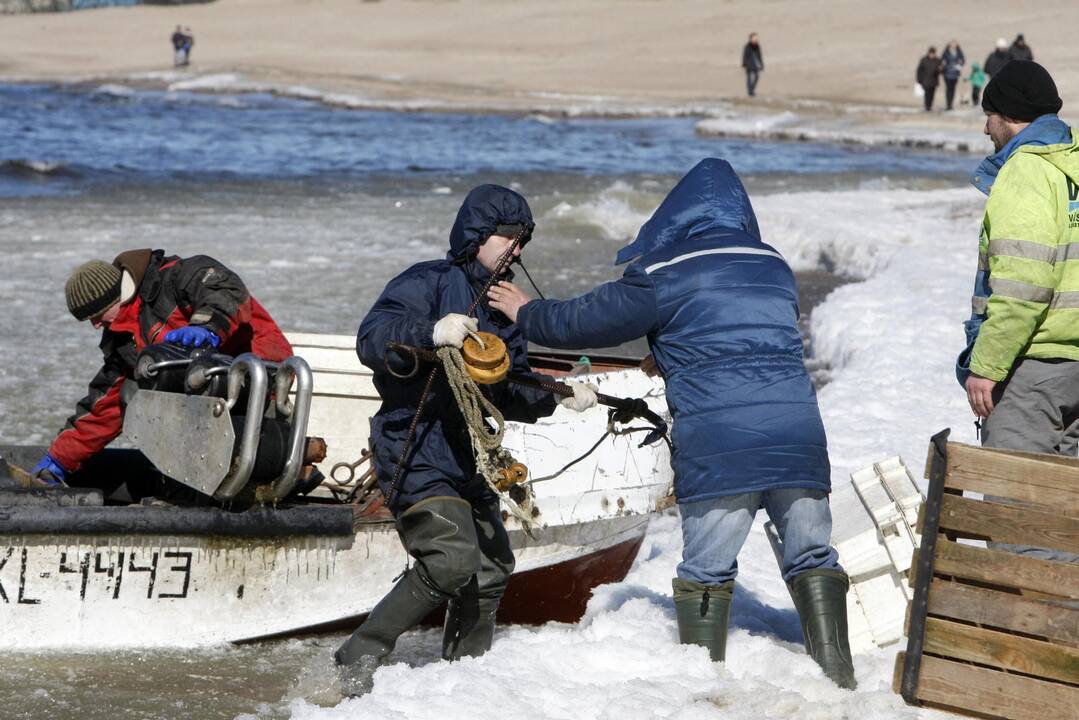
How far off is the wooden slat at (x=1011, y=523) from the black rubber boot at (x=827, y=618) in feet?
1.64

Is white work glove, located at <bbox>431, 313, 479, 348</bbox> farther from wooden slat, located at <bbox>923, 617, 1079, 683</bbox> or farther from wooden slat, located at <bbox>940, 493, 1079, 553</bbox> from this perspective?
wooden slat, located at <bbox>923, 617, 1079, 683</bbox>

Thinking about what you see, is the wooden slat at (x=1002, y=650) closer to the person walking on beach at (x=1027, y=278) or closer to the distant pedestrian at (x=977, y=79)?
the person walking on beach at (x=1027, y=278)

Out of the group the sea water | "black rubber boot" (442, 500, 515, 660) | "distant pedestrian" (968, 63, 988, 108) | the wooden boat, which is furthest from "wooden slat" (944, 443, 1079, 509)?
"distant pedestrian" (968, 63, 988, 108)

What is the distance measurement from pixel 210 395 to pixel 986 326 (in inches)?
107

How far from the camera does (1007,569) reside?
3.64m

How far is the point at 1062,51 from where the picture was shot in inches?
1719

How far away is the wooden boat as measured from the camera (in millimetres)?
5070

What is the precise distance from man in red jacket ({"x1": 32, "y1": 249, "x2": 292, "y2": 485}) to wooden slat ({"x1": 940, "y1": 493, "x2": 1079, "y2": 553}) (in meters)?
2.98

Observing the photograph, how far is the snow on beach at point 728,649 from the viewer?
3998 millimetres

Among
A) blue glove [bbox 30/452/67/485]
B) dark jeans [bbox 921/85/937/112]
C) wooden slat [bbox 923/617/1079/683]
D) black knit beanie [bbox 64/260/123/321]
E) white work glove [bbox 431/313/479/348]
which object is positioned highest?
dark jeans [bbox 921/85/937/112]

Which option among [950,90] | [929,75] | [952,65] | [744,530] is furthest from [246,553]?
[950,90]

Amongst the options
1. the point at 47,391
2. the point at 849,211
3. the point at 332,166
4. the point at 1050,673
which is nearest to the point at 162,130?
the point at 332,166

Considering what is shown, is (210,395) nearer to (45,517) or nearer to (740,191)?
(45,517)

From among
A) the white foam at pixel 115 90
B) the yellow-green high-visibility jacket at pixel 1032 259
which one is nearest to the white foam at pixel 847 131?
the white foam at pixel 115 90
